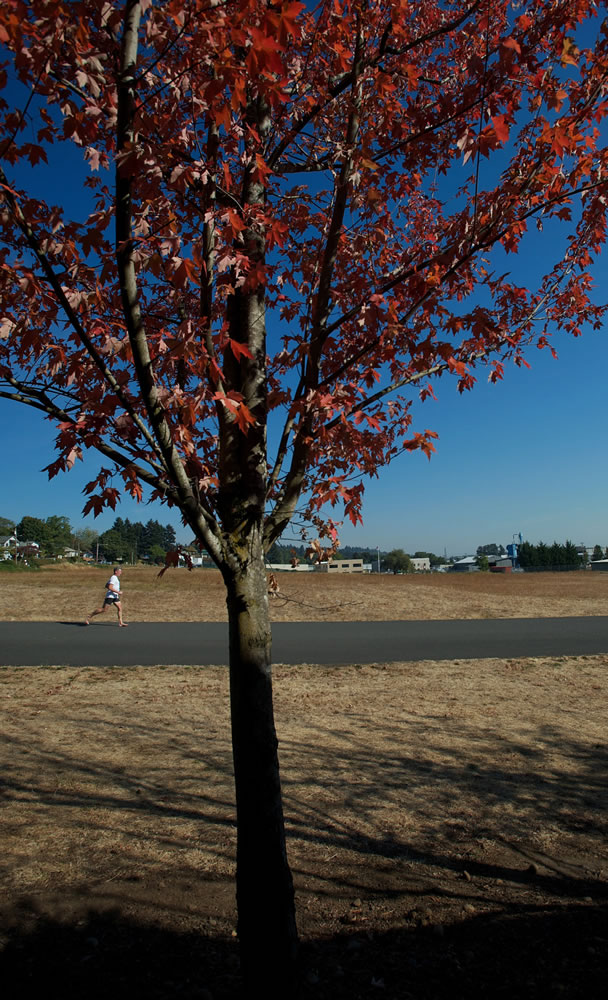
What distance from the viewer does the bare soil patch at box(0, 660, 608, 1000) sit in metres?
2.92

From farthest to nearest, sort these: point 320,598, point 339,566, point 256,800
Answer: point 320,598
point 339,566
point 256,800

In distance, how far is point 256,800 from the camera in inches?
112

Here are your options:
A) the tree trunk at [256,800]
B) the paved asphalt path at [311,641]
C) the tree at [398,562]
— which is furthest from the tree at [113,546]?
the tree trunk at [256,800]

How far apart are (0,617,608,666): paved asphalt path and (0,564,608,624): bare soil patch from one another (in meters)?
1.84

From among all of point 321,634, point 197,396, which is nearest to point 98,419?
point 197,396

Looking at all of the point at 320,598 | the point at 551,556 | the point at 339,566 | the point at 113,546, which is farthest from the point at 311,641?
the point at 113,546

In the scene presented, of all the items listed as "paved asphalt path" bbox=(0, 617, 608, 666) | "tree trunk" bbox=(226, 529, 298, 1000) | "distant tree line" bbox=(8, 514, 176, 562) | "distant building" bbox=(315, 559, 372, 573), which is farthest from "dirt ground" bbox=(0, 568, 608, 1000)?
"distant tree line" bbox=(8, 514, 176, 562)

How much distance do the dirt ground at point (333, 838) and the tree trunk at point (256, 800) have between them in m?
0.32

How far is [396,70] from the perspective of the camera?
3.49m

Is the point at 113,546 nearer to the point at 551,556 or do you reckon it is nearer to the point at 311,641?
the point at 551,556

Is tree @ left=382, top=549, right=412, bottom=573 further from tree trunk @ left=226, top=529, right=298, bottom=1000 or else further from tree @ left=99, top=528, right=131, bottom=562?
tree trunk @ left=226, top=529, right=298, bottom=1000

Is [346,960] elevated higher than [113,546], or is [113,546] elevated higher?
[113,546]

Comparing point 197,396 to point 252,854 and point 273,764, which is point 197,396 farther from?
point 252,854

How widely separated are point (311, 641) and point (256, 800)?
38.9ft
